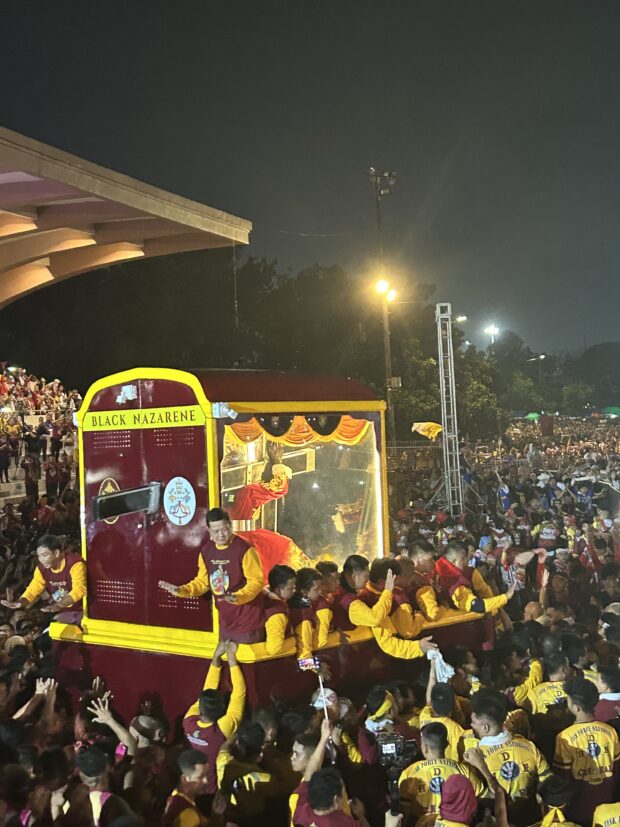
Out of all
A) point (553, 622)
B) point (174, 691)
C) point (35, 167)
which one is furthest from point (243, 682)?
point (35, 167)

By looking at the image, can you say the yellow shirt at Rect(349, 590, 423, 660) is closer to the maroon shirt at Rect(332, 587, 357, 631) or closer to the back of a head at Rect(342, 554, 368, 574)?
the maroon shirt at Rect(332, 587, 357, 631)

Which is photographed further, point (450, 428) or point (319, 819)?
point (450, 428)

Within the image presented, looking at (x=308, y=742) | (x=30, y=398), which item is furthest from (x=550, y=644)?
(x=30, y=398)

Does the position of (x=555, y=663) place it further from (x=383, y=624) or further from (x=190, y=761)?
(x=190, y=761)

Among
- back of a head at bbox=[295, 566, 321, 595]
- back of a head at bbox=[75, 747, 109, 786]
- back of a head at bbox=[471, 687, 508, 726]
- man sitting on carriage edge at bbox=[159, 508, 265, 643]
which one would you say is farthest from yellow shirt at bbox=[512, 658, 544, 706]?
back of a head at bbox=[75, 747, 109, 786]

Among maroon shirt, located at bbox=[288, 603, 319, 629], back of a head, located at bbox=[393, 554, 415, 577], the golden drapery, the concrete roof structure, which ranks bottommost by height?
maroon shirt, located at bbox=[288, 603, 319, 629]

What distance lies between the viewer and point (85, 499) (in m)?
7.53

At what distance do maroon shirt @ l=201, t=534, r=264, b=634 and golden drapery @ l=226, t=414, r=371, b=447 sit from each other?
1.14 metres

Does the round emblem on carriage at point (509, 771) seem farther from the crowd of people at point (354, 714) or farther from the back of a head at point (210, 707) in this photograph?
the back of a head at point (210, 707)

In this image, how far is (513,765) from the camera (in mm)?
4352

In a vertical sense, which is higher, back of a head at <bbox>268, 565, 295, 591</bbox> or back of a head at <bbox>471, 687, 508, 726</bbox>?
back of a head at <bbox>268, 565, 295, 591</bbox>

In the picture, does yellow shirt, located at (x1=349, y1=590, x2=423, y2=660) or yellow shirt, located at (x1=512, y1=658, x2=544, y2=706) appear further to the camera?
yellow shirt, located at (x1=349, y1=590, x2=423, y2=660)

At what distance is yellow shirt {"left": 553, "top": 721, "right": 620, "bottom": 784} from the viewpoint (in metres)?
4.41

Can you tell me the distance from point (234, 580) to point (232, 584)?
36mm
